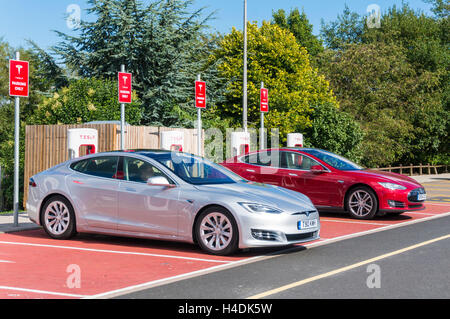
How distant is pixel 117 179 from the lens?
9000 millimetres

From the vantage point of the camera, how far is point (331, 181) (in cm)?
1275

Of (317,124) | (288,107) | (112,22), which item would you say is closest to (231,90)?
(288,107)

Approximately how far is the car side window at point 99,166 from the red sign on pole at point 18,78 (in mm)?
2169

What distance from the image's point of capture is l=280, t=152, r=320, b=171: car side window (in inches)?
524

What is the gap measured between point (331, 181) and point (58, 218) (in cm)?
598

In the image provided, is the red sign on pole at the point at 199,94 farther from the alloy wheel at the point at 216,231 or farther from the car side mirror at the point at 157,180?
the alloy wheel at the point at 216,231

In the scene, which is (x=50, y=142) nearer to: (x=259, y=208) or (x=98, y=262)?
(x=98, y=262)

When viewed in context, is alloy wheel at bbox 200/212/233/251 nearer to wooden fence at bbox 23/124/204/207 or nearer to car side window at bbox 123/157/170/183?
car side window at bbox 123/157/170/183

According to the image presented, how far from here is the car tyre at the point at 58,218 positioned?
9.34 metres

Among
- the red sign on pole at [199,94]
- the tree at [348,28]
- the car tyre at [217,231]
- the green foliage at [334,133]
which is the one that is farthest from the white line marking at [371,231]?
the tree at [348,28]

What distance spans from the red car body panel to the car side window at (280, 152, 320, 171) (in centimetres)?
9

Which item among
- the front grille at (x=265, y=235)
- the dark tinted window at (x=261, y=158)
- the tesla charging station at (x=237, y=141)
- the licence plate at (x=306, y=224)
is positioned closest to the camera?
the front grille at (x=265, y=235)

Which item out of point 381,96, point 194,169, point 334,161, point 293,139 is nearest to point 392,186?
point 334,161
